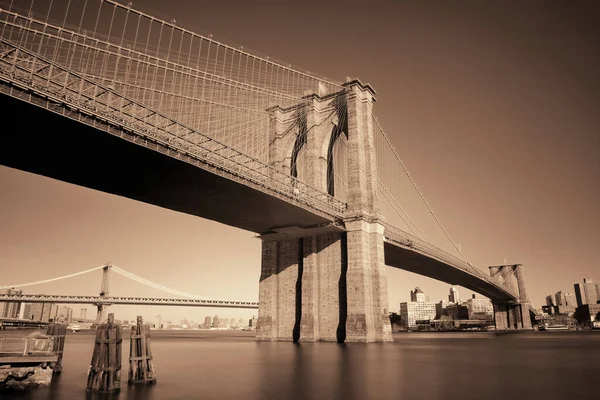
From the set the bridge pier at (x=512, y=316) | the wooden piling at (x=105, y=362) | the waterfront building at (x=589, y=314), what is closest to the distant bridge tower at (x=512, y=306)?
the bridge pier at (x=512, y=316)

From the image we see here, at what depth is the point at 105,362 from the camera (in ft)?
40.4

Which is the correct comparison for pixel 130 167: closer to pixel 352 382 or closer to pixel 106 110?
pixel 106 110

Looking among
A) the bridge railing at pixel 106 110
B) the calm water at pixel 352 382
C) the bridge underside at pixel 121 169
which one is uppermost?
A: the bridge railing at pixel 106 110

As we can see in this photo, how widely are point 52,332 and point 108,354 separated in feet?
22.3

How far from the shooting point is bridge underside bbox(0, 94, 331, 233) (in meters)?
20.3

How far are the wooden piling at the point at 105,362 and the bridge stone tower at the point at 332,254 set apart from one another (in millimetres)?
24287

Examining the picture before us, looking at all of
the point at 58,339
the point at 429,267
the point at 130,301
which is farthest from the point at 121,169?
the point at 130,301

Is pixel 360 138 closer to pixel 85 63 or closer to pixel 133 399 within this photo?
pixel 85 63

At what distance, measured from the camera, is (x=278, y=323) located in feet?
130

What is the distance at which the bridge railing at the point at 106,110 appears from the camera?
17734mm

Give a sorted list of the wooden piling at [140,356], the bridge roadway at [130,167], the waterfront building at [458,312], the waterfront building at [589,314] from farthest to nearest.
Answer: the waterfront building at [458,312] → the waterfront building at [589,314] → the bridge roadway at [130,167] → the wooden piling at [140,356]

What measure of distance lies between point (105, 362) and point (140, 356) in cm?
163

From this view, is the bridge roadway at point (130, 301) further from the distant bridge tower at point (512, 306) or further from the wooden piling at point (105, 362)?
the wooden piling at point (105, 362)

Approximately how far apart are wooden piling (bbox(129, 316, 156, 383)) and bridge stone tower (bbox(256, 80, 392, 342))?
74.4ft
